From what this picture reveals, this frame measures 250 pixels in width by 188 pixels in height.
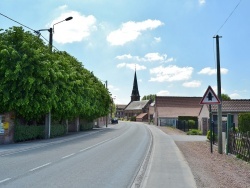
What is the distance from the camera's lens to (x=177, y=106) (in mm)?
76312

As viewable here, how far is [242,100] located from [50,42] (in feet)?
115

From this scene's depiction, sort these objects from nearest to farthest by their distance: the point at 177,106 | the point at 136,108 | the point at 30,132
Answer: the point at 30,132 < the point at 177,106 < the point at 136,108

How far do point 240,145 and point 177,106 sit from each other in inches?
2473

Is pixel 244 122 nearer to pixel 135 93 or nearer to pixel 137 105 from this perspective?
pixel 137 105

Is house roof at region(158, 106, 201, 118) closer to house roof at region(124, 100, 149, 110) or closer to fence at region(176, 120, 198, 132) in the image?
fence at region(176, 120, 198, 132)

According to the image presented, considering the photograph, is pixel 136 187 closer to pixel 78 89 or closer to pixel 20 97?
pixel 20 97

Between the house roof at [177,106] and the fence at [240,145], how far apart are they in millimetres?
56633

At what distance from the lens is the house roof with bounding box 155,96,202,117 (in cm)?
7275

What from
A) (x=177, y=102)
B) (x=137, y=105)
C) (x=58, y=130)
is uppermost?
(x=137, y=105)

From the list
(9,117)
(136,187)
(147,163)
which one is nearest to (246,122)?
(147,163)

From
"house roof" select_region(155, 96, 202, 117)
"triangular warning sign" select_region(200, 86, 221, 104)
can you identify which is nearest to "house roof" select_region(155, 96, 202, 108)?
"house roof" select_region(155, 96, 202, 117)

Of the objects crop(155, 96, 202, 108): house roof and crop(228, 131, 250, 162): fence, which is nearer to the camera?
crop(228, 131, 250, 162): fence

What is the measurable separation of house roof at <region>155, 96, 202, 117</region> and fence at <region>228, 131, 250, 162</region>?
5663 cm

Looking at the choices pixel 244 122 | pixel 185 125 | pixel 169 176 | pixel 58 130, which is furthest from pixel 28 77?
pixel 185 125
